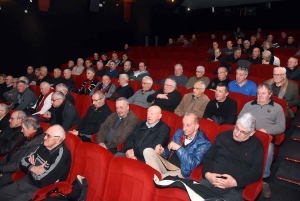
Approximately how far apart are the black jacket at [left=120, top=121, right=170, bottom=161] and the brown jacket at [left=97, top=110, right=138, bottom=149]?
12 cm

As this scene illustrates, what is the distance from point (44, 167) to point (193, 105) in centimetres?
182

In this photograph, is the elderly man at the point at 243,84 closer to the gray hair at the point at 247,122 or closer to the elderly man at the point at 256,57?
the elderly man at the point at 256,57

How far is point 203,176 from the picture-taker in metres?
1.98

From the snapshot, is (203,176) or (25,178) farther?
(25,178)

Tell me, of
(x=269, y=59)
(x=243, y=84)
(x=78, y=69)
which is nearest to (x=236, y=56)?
(x=269, y=59)

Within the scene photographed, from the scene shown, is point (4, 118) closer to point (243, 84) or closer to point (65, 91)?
point (65, 91)

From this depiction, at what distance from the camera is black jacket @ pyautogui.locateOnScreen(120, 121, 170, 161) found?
96.5 inches

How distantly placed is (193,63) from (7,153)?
3760 millimetres

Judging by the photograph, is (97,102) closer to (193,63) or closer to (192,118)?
(192,118)

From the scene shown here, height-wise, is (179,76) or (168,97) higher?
(179,76)

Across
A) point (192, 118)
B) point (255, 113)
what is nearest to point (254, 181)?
point (192, 118)

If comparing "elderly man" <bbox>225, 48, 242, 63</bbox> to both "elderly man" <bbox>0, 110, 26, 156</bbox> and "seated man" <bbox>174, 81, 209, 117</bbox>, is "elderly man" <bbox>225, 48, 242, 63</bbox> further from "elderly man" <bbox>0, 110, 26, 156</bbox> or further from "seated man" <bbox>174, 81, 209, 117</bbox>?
"elderly man" <bbox>0, 110, 26, 156</bbox>

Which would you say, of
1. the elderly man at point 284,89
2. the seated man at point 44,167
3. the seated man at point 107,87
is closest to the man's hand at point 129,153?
the seated man at point 44,167

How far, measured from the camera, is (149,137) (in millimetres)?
2486
